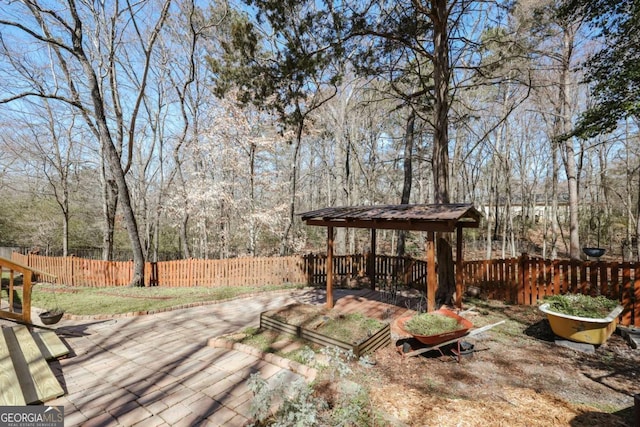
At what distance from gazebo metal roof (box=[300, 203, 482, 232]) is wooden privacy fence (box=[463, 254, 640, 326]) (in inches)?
69.6

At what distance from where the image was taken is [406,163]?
1077cm

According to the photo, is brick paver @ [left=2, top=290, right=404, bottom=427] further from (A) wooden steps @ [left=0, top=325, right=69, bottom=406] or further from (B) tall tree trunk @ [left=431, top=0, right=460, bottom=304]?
(B) tall tree trunk @ [left=431, top=0, right=460, bottom=304]

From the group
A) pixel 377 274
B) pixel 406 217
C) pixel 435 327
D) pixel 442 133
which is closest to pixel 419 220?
pixel 406 217

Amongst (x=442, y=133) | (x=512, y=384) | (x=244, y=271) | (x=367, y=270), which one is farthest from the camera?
(x=244, y=271)

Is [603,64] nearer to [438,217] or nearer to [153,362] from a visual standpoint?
[438,217]

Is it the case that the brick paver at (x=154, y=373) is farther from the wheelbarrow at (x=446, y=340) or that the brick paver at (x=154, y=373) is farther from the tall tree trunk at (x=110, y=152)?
the tall tree trunk at (x=110, y=152)

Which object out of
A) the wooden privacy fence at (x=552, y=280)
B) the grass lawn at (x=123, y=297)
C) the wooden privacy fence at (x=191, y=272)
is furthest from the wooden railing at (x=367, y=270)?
the wooden privacy fence at (x=552, y=280)

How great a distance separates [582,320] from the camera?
3.95 metres

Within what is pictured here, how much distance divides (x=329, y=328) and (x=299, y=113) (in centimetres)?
567

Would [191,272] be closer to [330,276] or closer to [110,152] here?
[110,152]

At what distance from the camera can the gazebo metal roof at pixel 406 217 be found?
4484 mm

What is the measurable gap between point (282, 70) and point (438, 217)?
470 centimetres

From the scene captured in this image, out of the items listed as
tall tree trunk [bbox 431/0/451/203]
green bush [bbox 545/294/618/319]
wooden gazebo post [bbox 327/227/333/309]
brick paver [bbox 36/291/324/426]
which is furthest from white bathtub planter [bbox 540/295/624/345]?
brick paver [bbox 36/291/324/426]

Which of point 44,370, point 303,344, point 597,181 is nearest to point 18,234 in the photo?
point 44,370
